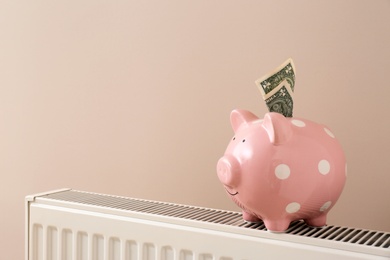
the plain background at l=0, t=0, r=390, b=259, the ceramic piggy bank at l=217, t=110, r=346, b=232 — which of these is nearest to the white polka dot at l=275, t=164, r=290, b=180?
the ceramic piggy bank at l=217, t=110, r=346, b=232

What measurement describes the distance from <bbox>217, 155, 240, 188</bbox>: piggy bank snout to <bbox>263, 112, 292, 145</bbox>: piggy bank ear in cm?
6

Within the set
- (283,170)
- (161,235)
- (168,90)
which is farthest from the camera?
(168,90)

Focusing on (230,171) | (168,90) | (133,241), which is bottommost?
(133,241)

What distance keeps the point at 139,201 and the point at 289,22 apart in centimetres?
43

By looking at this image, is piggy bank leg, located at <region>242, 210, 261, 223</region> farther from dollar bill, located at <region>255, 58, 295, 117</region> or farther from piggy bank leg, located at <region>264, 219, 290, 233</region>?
dollar bill, located at <region>255, 58, 295, 117</region>

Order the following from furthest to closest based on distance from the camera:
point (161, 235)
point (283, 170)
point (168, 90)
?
1. point (168, 90)
2. point (161, 235)
3. point (283, 170)

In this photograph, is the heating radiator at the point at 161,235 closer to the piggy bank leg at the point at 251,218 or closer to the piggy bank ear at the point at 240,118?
→ the piggy bank leg at the point at 251,218

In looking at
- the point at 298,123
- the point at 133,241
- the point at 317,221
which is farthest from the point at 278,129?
the point at 133,241

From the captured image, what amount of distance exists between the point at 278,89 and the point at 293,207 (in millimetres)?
178

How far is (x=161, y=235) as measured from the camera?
0.79 m

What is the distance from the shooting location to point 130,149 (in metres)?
1.17

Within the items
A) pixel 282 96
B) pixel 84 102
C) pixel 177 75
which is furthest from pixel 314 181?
pixel 84 102

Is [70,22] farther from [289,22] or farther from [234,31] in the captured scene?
[289,22]

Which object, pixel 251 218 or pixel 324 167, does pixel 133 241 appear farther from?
pixel 324 167
